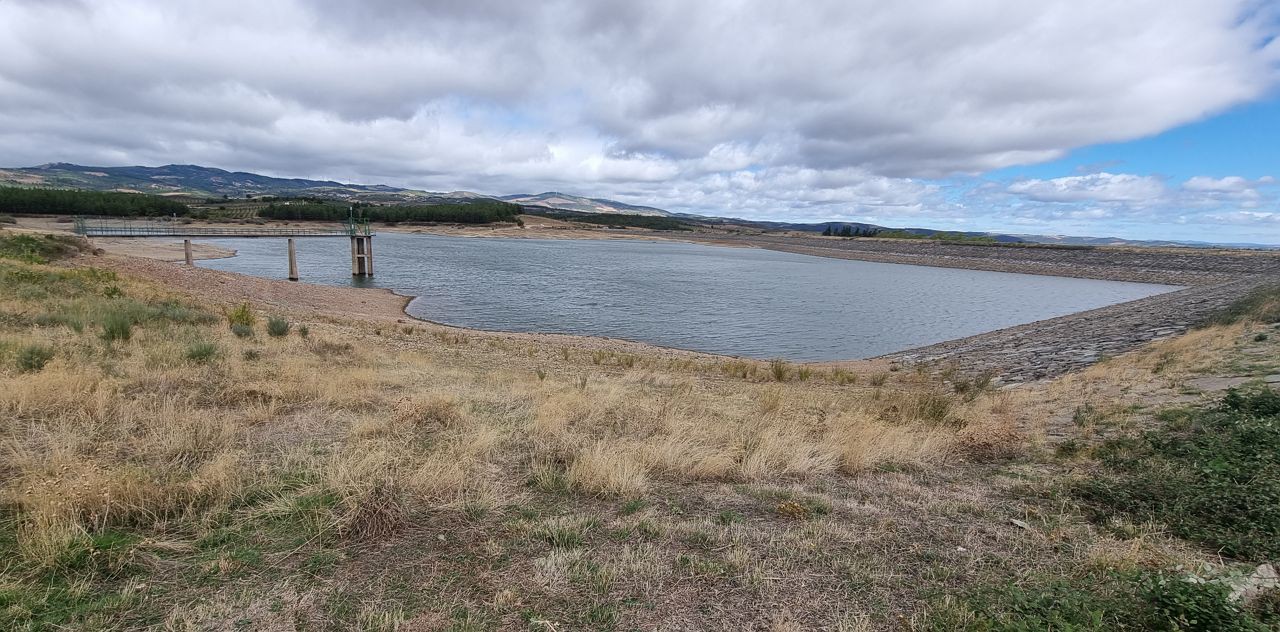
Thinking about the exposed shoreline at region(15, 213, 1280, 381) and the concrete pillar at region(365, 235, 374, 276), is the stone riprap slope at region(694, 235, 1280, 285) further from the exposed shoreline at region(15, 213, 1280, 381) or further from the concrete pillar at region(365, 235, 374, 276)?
the concrete pillar at region(365, 235, 374, 276)

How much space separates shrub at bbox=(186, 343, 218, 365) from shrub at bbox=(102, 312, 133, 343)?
6.00 ft

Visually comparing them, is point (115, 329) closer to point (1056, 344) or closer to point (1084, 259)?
point (1056, 344)

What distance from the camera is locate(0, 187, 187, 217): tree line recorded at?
92688 mm

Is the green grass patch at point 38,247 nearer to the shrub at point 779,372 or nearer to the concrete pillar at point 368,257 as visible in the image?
the concrete pillar at point 368,257

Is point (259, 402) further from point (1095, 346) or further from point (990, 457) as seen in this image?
point (1095, 346)

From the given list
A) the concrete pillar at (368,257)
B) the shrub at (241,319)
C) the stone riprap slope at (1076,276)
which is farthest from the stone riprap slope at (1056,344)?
the concrete pillar at (368,257)

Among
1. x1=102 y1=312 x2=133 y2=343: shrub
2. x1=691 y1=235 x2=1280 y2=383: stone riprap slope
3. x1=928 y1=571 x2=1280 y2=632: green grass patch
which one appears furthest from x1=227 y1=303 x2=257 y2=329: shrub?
x1=691 y1=235 x2=1280 y2=383: stone riprap slope

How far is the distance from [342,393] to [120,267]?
1357 inches

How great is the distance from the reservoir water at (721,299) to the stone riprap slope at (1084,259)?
335 centimetres

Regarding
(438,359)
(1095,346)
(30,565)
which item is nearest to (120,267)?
(438,359)

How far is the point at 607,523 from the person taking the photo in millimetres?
4531

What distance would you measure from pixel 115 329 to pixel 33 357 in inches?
133

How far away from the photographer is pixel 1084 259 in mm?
75562

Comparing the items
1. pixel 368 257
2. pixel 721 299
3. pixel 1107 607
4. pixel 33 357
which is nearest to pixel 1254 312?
pixel 1107 607
